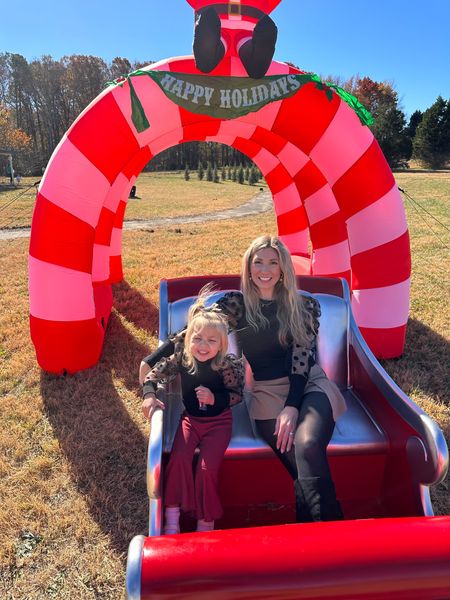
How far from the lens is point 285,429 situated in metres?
1.81

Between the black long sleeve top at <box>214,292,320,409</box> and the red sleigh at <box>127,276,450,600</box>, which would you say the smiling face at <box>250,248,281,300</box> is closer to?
the black long sleeve top at <box>214,292,320,409</box>

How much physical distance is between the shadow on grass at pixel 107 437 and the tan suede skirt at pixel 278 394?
2.57 ft

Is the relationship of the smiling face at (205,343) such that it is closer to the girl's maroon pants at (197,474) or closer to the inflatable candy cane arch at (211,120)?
the girl's maroon pants at (197,474)

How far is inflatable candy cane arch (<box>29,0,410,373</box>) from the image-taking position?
2.97 meters

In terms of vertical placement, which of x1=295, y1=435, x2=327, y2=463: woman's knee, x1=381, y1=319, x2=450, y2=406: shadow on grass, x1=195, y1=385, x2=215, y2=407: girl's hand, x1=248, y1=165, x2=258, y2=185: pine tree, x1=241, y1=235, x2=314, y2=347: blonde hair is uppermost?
x1=248, y1=165, x2=258, y2=185: pine tree

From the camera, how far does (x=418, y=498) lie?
64.7 inches

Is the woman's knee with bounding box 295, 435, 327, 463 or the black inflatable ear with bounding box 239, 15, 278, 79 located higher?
the black inflatable ear with bounding box 239, 15, 278, 79

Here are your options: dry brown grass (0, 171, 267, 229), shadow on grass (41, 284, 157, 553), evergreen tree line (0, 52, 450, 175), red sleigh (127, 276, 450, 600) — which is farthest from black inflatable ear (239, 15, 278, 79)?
evergreen tree line (0, 52, 450, 175)

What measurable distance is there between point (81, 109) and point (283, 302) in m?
35.3

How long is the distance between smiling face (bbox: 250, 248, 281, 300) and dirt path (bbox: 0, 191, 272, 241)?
8.28 m

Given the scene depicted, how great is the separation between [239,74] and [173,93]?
1.56 ft

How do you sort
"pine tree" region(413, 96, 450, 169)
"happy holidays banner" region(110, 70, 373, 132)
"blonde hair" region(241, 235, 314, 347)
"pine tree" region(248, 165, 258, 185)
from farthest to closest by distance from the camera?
"pine tree" region(413, 96, 450, 169), "pine tree" region(248, 165, 258, 185), "happy holidays banner" region(110, 70, 373, 132), "blonde hair" region(241, 235, 314, 347)

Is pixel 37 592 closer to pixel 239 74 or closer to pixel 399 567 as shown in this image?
pixel 399 567

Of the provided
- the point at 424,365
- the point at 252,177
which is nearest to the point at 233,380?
the point at 424,365
